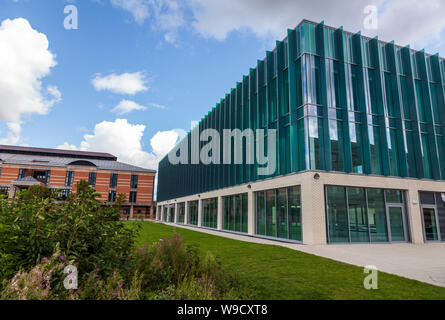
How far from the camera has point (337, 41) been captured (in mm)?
19297

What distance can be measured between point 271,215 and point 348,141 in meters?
7.81

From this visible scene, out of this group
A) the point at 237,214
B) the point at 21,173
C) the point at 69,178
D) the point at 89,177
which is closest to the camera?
the point at 237,214

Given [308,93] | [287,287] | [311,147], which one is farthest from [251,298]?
[308,93]

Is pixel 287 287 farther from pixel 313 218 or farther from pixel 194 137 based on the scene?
pixel 194 137

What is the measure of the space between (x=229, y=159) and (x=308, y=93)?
12.7m

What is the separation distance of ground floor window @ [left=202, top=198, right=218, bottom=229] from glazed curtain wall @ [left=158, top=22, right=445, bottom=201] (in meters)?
9.71

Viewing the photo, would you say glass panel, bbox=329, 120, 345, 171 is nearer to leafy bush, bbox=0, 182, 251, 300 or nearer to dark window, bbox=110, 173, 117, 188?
leafy bush, bbox=0, 182, 251, 300

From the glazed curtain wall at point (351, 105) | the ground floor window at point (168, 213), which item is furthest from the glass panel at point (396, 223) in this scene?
the ground floor window at point (168, 213)

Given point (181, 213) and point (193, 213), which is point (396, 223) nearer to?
point (193, 213)

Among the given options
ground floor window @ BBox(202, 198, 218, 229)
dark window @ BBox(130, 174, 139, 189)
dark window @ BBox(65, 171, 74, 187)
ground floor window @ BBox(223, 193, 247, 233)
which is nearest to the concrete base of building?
ground floor window @ BBox(223, 193, 247, 233)

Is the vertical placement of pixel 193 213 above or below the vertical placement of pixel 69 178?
below

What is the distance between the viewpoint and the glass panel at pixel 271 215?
19763 millimetres

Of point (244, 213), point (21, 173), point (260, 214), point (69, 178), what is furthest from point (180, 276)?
point (21, 173)

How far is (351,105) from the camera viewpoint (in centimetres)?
1872
